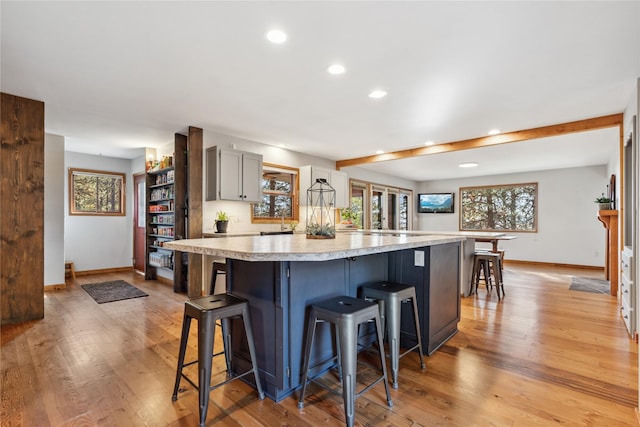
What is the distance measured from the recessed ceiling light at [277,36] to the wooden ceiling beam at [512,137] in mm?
3959

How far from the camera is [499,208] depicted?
9.02 metres

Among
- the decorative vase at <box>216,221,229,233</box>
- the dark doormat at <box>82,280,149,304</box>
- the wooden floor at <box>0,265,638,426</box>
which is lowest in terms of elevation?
the dark doormat at <box>82,280,149,304</box>

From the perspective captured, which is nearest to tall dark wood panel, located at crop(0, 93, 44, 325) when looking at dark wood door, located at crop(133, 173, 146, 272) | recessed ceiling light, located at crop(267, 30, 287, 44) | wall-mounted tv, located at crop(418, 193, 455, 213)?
dark wood door, located at crop(133, 173, 146, 272)

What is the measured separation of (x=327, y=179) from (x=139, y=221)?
4032mm

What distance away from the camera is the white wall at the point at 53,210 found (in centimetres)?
477

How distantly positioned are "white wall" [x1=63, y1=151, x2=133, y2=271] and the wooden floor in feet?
9.73

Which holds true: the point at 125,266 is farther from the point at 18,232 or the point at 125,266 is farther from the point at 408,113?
the point at 408,113

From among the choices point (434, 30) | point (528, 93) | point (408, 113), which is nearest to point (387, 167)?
point (408, 113)

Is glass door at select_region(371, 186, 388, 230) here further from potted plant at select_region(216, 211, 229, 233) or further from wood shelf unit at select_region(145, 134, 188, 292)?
wood shelf unit at select_region(145, 134, 188, 292)

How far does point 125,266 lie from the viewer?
673 centimetres

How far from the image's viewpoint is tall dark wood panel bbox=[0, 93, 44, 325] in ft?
11.0

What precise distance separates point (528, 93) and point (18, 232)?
18.6ft

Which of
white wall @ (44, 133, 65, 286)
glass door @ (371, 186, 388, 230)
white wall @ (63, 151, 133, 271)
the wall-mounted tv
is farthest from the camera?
the wall-mounted tv

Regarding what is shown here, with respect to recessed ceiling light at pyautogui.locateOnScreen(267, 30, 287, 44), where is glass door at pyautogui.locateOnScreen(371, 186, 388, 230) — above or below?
below
